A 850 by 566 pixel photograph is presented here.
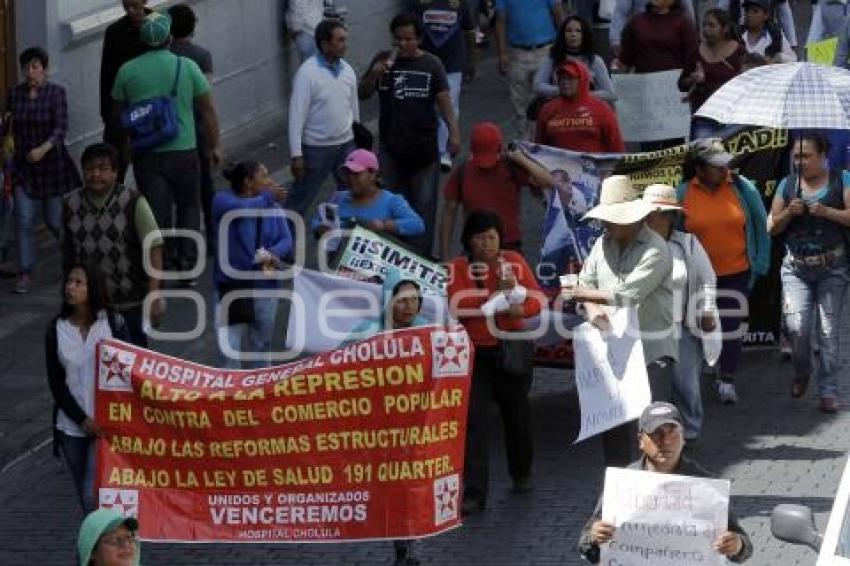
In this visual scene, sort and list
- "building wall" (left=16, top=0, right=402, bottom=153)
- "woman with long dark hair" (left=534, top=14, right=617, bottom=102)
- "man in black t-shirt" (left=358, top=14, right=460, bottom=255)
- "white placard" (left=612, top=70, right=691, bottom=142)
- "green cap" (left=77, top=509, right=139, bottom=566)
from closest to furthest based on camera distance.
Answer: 1. "green cap" (left=77, top=509, right=139, bottom=566)
2. "man in black t-shirt" (left=358, top=14, right=460, bottom=255)
3. "woman with long dark hair" (left=534, top=14, right=617, bottom=102)
4. "building wall" (left=16, top=0, right=402, bottom=153)
5. "white placard" (left=612, top=70, right=691, bottom=142)

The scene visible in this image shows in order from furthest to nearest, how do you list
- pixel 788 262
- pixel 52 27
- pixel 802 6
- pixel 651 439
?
pixel 802 6 < pixel 52 27 < pixel 788 262 < pixel 651 439

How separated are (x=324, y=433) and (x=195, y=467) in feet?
2.09

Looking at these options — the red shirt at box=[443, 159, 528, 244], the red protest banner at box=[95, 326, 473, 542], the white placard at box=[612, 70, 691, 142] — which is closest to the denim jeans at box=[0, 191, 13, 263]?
the red shirt at box=[443, 159, 528, 244]

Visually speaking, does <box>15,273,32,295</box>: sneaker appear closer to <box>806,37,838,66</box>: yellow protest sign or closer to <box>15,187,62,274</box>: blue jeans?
<box>15,187,62,274</box>: blue jeans

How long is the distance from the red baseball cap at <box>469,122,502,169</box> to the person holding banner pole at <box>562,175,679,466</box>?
77.2 inches

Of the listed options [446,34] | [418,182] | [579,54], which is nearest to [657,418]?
[418,182]

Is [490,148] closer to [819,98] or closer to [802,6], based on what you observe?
[819,98]

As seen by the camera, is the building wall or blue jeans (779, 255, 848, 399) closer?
blue jeans (779, 255, 848, 399)

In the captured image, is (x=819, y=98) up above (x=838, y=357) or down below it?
above

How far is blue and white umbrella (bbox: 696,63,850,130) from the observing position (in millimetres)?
13836

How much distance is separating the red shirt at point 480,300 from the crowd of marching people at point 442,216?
0.4 inches

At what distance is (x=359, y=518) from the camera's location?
11508 mm

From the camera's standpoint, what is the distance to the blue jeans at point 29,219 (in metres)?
16.8

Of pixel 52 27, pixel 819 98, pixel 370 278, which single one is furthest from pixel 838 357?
pixel 52 27
